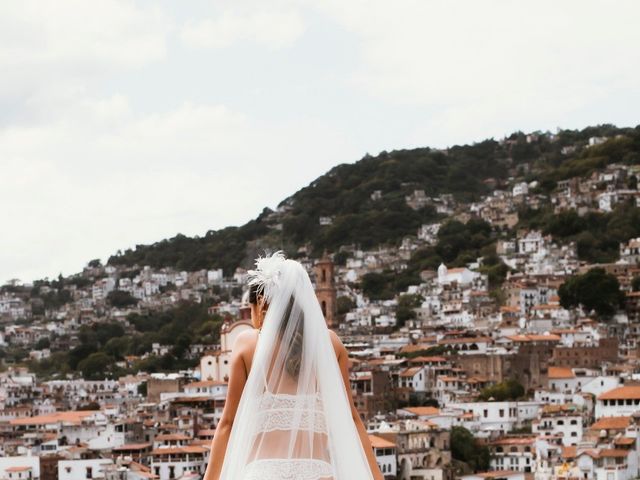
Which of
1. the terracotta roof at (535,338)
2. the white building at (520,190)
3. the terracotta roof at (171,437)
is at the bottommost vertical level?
the terracotta roof at (171,437)

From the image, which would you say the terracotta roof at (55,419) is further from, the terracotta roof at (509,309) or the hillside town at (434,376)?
the terracotta roof at (509,309)

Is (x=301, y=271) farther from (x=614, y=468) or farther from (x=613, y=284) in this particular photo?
(x=613, y=284)

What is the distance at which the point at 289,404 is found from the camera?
168 inches

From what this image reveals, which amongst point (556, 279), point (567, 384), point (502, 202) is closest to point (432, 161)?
point (502, 202)

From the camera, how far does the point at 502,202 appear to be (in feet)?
352

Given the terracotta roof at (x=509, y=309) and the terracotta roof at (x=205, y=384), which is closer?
the terracotta roof at (x=205, y=384)

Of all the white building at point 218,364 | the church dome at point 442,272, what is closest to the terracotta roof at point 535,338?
the white building at point 218,364

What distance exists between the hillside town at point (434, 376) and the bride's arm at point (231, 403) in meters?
39.6

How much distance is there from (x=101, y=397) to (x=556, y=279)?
2325 cm

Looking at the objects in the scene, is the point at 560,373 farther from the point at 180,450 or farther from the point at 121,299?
the point at 121,299

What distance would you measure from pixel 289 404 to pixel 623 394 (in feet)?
163

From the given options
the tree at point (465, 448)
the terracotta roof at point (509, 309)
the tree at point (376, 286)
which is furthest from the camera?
the tree at point (376, 286)

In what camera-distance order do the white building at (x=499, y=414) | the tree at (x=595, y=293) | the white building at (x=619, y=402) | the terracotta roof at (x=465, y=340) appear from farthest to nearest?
1. the tree at (x=595, y=293)
2. the terracotta roof at (x=465, y=340)
3. the white building at (x=499, y=414)
4. the white building at (x=619, y=402)

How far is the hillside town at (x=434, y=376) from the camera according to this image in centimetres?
4794
